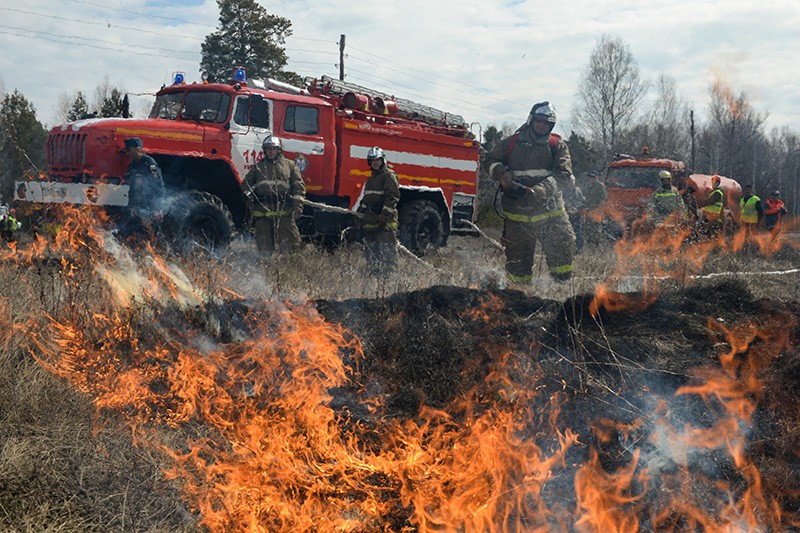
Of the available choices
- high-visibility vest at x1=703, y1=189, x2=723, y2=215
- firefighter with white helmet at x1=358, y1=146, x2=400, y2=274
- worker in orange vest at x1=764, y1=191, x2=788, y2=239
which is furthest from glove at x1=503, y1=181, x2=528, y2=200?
worker in orange vest at x1=764, y1=191, x2=788, y2=239

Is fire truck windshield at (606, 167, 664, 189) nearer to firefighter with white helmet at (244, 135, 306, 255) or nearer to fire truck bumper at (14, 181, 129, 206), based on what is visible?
firefighter with white helmet at (244, 135, 306, 255)

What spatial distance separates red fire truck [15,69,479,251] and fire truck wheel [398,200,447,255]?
16 mm

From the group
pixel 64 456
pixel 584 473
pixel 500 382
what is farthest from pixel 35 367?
pixel 584 473

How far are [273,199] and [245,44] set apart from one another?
897 inches

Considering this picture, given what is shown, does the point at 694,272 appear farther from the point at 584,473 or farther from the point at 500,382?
the point at 584,473

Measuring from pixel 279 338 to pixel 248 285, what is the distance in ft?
5.49

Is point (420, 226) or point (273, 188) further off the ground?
point (273, 188)

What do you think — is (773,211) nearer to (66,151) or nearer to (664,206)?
(664,206)

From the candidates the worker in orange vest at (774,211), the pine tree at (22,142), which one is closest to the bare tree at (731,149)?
the worker in orange vest at (774,211)

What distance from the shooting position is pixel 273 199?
321 inches

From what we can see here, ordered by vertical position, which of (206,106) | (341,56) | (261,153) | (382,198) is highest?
(341,56)

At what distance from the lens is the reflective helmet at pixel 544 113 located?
21.8 ft

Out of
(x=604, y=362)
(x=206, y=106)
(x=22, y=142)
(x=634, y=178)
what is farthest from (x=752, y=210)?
(x=22, y=142)

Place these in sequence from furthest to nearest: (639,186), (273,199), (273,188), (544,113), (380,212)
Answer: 1. (639,186)
2. (380,212)
3. (273,199)
4. (273,188)
5. (544,113)
